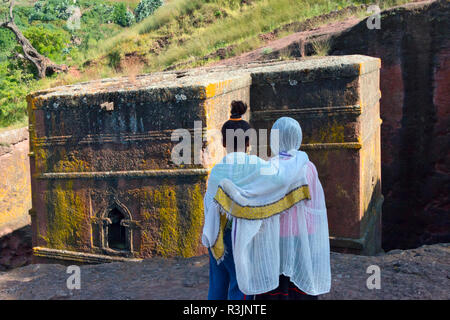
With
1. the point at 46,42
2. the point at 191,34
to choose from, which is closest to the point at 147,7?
the point at 46,42

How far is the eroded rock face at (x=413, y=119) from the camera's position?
9086 millimetres

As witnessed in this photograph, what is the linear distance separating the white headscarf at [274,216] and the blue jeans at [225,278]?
0.22 feet

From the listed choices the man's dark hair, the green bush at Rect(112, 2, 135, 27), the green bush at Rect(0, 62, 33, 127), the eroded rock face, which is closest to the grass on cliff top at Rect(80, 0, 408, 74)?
the eroded rock face

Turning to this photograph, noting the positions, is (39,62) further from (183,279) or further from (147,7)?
(147,7)

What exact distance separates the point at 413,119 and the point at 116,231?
19.8 feet

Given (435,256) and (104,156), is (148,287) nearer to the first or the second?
(104,156)

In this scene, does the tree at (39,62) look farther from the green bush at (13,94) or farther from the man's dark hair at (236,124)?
the man's dark hair at (236,124)

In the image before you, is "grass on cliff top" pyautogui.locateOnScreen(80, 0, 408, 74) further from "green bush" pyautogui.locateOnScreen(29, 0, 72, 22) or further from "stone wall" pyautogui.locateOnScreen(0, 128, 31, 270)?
"green bush" pyautogui.locateOnScreen(29, 0, 72, 22)

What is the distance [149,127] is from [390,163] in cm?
557

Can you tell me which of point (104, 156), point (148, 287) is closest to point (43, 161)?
point (104, 156)

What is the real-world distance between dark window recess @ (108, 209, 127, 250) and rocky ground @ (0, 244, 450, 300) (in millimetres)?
302

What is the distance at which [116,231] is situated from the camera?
572cm

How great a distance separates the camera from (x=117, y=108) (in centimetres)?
546

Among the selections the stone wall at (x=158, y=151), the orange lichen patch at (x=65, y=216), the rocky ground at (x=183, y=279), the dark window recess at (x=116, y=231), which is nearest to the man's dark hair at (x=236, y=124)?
the stone wall at (x=158, y=151)
